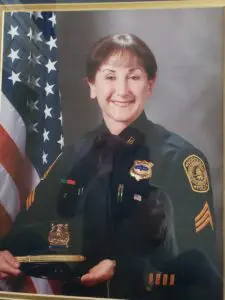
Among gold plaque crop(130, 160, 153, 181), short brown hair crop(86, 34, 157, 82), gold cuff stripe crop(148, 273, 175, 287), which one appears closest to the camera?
gold cuff stripe crop(148, 273, 175, 287)

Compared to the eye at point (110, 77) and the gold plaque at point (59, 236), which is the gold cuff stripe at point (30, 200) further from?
the eye at point (110, 77)

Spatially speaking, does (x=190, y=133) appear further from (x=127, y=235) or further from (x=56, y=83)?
(x=56, y=83)

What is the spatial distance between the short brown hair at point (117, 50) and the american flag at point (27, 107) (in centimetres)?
26

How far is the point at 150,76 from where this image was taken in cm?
253

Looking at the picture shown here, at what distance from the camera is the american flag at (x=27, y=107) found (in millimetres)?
2559

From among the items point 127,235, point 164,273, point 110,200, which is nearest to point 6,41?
point 110,200

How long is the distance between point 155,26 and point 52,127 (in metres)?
1.00

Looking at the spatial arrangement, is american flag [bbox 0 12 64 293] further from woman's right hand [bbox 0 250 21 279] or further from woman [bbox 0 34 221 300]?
woman's right hand [bbox 0 250 21 279]

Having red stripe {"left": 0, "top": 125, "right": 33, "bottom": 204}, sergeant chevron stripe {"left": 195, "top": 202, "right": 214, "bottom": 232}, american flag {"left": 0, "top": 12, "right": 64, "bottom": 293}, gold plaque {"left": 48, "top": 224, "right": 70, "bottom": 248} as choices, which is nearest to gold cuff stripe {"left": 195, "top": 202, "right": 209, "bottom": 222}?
sergeant chevron stripe {"left": 195, "top": 202, "right": 214, "bottom": 232}

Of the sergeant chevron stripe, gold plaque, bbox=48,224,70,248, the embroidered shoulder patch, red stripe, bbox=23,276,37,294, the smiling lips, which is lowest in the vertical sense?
red stripe, bbox=23,276,37,294

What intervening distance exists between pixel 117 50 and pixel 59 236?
4.34 ft

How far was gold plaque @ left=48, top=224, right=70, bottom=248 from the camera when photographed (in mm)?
2434

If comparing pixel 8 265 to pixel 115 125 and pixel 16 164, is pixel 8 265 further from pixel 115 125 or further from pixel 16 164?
pixel 115 125

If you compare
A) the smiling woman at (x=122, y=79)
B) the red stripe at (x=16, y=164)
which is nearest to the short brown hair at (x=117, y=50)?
the smiling woman at (x=122, y=79)
